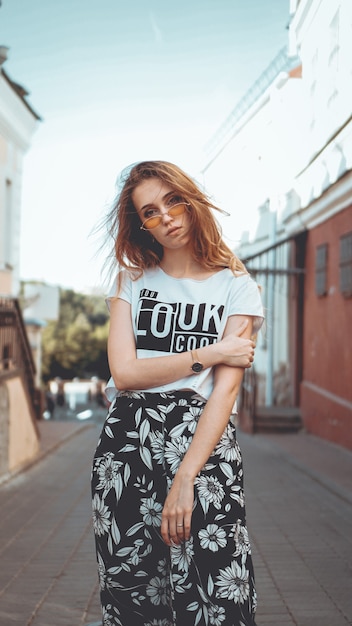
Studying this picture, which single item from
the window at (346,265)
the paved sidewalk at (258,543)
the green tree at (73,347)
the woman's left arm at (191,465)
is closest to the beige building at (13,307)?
the paved sidewalk at (258,543)

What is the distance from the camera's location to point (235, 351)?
2.29 meters

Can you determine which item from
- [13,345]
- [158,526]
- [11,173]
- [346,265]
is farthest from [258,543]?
[11,173]

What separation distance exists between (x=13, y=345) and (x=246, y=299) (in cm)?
856

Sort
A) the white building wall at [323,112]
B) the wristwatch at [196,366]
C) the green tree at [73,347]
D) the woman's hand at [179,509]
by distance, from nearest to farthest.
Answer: the woman's hand at [179,509], the wristwatch at [196,366], the white building wall at [323,112], the green tree at [73,347]

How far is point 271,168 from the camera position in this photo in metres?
12.6

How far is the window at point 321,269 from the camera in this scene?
14172 millimetres

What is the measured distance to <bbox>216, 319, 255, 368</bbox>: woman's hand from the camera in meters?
A: 2.28

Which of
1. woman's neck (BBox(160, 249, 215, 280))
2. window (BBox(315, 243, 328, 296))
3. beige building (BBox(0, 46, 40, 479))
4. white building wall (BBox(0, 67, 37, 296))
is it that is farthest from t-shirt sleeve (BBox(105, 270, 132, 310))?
white building wall (BBox(0, 67, 37, 296))

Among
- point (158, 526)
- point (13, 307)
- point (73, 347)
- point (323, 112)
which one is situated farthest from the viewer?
point (73, 347)

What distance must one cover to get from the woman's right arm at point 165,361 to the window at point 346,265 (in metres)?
10.1

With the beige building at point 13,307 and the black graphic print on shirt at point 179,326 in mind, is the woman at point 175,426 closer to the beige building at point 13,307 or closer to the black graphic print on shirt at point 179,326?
the black graphic print on shirt at point 179,326

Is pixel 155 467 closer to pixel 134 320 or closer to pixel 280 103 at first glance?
pixel 134 320

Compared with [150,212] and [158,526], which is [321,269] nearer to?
[150,212]

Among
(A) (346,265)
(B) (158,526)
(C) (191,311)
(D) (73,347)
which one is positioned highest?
(A) (346,265)
